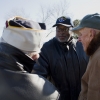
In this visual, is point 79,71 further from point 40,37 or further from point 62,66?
point 40,37

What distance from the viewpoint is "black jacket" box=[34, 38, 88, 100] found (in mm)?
2568

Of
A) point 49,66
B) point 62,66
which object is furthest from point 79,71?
point 49,66

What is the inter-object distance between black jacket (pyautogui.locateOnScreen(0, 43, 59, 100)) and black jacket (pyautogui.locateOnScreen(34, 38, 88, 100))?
4.70 ft

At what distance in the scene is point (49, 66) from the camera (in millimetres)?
2637

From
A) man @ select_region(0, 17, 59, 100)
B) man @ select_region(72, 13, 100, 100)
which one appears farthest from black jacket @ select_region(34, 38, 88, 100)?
man @ select_region(0, 17, 59, 100)

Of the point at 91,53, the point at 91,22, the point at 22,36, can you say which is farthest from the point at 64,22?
the point at 22,36

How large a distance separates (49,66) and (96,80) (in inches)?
43.3

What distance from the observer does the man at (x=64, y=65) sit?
2.57m

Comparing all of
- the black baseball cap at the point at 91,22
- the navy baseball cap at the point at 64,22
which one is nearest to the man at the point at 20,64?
the black baseball cap at the point at 91,22

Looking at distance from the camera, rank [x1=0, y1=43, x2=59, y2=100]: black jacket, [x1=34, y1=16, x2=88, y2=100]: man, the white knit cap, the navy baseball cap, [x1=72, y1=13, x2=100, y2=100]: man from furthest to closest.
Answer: the navy baseball cap, [x1=34, y1=16, x2=88, y2=100]: man, [x1=72, y1=13, x2=100, y2=100]: man, the white knit cap, [x1=0, y1=43, x2=59, y2=100]: black jacket

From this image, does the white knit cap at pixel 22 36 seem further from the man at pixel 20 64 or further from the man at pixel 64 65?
the man at pixel 64 65

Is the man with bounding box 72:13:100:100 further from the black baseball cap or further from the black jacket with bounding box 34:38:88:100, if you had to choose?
the black jacket with bounding box 34:38:88:100

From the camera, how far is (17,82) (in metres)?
0.97

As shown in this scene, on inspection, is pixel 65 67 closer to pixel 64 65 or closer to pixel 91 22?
pixel 64 65
